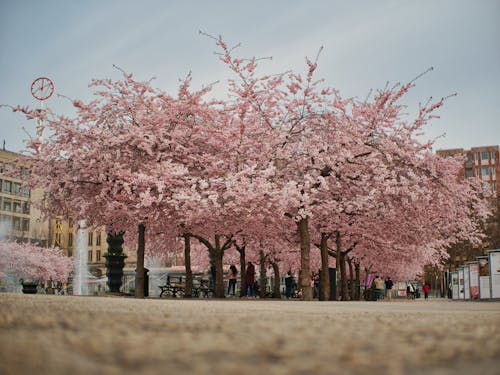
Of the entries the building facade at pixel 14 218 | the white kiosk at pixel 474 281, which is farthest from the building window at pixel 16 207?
the white kiosk at pixel 474 281

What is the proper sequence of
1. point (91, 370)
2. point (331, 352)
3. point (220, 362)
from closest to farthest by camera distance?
point (91, 370) → point (220, 362) → point (331, 352)

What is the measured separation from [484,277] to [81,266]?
93.4 m

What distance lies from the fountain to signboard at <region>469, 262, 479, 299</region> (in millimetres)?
16506

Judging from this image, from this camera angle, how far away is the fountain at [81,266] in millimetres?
80938

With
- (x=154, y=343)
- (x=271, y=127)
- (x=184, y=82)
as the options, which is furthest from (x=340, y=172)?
(x=154, y=343)

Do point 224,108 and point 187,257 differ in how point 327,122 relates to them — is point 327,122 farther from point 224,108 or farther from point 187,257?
point 187,257

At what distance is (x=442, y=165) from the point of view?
974 inches

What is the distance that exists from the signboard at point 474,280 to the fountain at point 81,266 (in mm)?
16506

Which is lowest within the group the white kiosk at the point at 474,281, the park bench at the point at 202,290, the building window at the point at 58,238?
the park bench at the point at 202,290

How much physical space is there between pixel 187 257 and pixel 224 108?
667 centimetres

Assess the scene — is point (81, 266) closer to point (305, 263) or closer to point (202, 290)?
point (202, 290)

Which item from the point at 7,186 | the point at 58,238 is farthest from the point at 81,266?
the point at 7,186

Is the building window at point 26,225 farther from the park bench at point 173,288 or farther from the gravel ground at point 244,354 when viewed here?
the gravel ground at point 244,354

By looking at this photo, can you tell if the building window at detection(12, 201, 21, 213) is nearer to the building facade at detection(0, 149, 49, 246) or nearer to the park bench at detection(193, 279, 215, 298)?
the building facade at detection(0, 149, 49, 246)
